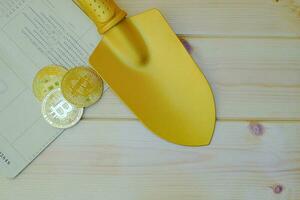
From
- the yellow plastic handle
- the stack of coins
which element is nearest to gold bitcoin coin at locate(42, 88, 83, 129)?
the stack of coins

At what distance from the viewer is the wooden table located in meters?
0.63

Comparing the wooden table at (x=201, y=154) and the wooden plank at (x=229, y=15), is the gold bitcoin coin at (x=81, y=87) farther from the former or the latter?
the wooden plank at (x=229, y=15)

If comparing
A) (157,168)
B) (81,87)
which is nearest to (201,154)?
(157,168)

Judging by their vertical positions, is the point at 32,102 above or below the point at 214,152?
above

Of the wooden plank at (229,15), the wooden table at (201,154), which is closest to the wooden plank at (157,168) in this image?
the wooden table at (201,154)

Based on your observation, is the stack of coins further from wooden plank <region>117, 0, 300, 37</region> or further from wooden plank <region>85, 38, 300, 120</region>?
wooden plank <region>117, 0, 300, 37</region>

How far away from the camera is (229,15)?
2.19ft

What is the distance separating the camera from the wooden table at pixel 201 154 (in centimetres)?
63

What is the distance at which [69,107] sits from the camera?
644 millimetres

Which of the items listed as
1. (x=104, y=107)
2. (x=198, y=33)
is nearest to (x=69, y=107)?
(x=104, y=107)

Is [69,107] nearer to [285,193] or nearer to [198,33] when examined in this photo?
[198,33]

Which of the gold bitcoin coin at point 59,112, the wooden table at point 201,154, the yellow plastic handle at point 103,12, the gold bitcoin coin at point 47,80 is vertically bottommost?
the wooden table at point 201,154

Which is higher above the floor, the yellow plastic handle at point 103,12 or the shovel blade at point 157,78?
the yellow plastic handle at point 103,12

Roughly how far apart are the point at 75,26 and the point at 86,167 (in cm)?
22
